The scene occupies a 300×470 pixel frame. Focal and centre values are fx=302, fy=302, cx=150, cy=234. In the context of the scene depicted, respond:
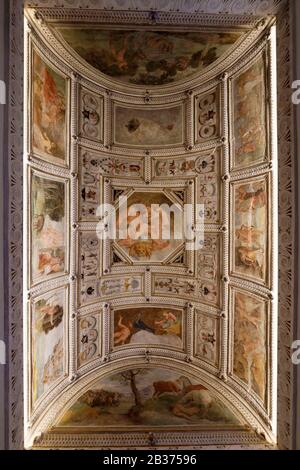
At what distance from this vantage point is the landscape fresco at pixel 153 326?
929 centimetres

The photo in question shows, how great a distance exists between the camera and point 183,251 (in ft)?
30.0

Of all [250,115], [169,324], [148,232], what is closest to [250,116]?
[250,115]

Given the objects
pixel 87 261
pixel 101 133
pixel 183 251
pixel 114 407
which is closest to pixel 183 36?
pixel 101 133

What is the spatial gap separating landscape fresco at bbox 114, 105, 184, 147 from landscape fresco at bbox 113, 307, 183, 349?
5.06 m

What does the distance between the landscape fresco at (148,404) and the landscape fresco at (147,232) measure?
364 cm

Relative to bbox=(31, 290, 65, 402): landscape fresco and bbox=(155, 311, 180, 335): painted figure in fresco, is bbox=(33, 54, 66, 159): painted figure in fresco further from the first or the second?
bbox=(155, 311, 180, 335): painted figure in fresco

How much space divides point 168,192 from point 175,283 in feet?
9.19

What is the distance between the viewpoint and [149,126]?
8.71 metres

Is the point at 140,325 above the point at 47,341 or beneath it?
above

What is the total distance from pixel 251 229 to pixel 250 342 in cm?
298

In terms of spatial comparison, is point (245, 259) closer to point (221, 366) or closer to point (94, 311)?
point (221, 366)

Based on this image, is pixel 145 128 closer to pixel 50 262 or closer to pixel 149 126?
pixel 149 126

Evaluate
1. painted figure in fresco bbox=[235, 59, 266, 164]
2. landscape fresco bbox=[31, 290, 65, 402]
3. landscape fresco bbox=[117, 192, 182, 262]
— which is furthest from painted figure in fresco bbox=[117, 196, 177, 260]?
painted figure in fresco bbox=[235, 59, 266, 164]

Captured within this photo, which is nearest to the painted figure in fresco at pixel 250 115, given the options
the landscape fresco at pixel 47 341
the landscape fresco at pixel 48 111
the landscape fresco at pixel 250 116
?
the landscape fresco at pixel 250 116
